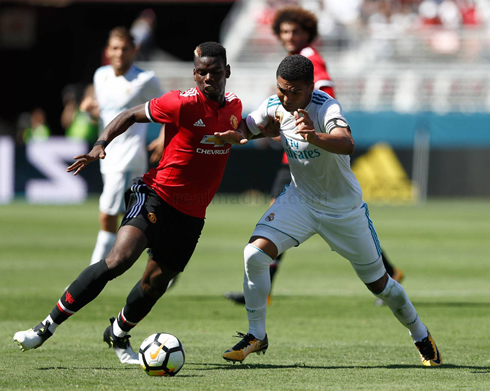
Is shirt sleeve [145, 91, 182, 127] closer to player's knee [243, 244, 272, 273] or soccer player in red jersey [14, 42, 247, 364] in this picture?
soccer player in red jersey [14, 42, 247, 364]

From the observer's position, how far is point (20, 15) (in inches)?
1257

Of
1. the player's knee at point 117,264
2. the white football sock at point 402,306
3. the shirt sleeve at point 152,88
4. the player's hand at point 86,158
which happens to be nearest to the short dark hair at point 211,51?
the player's hand at point 86,158

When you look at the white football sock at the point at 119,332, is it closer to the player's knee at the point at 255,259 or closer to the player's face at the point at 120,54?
the player's knee at the point at 255,259

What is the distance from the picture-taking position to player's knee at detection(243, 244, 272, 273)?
5938mm

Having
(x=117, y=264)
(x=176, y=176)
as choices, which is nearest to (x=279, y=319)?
(x=176, y=176)

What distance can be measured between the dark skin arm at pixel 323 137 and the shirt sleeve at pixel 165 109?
2.90 ft

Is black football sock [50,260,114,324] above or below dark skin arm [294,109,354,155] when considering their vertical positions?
below

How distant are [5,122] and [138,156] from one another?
26.5 m

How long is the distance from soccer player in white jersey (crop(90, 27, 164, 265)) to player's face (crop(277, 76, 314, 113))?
317cm

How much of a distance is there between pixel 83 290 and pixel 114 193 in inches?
120

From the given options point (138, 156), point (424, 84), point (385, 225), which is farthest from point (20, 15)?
point (138, 156)

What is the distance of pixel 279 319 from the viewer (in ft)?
26.5

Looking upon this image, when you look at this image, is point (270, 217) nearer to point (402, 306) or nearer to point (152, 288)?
point (152, 288)

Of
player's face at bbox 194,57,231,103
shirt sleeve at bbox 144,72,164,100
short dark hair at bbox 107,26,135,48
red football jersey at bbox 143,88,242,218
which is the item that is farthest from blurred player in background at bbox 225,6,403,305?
player's face at bbox 194,57,231,103
